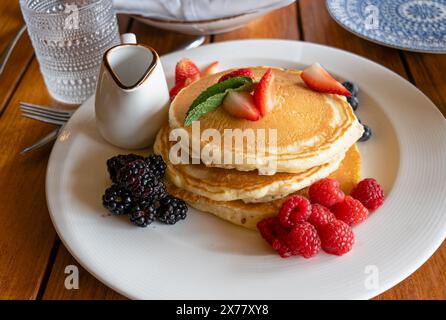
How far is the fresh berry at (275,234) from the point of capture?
1.15 meters

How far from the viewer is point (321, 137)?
52.4 inches

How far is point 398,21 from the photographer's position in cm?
198

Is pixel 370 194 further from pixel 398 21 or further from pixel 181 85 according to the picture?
pixel 398 21

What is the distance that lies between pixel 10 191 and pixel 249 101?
0.74 metres

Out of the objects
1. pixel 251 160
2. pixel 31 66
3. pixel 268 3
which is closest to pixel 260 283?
pixel 251 160

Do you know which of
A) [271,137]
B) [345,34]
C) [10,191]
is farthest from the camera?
[345,34]

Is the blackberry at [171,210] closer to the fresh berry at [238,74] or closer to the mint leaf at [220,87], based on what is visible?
the mint leaf at [220,87]

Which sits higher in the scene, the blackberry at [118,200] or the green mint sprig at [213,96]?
the green mint sprig at [213,96]

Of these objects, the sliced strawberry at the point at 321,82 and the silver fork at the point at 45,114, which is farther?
the silver fork at the point at 45,114

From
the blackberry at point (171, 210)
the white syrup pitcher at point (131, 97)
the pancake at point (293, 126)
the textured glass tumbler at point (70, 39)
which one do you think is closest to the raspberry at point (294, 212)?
the pancake at point (293, 126)

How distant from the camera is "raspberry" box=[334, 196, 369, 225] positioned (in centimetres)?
122

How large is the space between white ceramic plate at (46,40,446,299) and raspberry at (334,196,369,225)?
3 centimetres

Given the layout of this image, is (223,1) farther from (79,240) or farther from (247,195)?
(79,240)

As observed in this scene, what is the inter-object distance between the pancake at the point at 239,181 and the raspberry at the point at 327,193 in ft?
0.14
